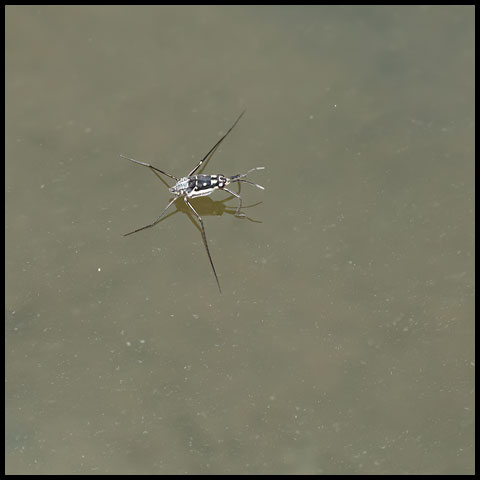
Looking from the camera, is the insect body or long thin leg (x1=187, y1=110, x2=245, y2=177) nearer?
the insect body

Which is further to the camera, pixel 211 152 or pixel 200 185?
pixel 211 152

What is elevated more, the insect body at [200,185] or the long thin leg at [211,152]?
the long thin leg at [211,152]

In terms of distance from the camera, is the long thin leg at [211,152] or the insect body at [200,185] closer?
the insect body at [200,185]

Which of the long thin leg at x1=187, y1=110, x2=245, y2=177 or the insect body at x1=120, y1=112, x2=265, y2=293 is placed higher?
the long thin leg at x1=187, y1=110, x2=245, y2=177

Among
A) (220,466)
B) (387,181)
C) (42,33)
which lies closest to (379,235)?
(387,181)

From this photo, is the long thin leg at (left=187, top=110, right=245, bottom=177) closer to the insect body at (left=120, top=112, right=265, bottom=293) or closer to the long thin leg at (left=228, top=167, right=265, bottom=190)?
the insect body at (left=120, top=112, right=265, bottom=293)

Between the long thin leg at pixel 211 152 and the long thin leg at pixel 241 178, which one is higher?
the long thin leg at pixel 211 152

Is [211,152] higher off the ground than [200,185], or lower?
higher

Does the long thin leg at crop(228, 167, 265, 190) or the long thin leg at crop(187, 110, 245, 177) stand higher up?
the long thin leg at crop(187, 110, 245, 177)

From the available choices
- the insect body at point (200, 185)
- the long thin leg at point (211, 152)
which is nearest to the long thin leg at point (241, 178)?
the insect body at point (200, 185)

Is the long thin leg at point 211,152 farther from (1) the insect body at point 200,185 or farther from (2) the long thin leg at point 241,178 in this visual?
(2) the long thin leg at point 241,178

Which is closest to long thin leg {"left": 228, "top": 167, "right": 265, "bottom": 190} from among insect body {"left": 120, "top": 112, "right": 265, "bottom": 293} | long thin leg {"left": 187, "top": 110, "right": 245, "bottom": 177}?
insect body {"left": 120, "top": 112, "right": 265, "bottom": 293}
